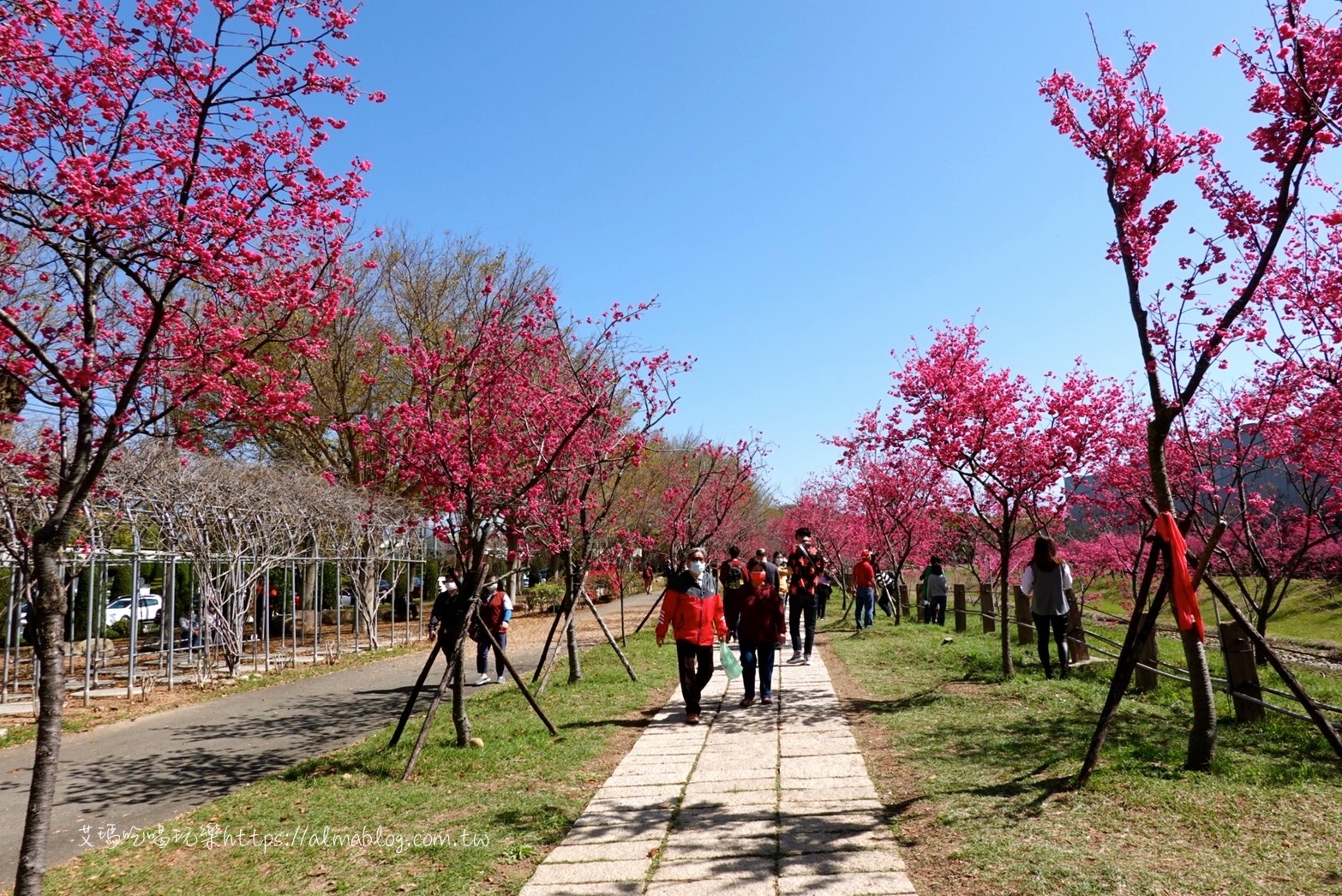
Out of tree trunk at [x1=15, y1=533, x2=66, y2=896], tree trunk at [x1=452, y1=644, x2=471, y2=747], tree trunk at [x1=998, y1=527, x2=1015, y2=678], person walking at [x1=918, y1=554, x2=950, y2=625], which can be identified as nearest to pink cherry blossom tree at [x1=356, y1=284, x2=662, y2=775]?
tree trunk at [x1=452, y1=644, x2=471, y2=747]

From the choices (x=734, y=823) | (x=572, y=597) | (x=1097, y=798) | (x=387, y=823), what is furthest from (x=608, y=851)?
(x=572, y=597)

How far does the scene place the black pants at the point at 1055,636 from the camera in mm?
9469

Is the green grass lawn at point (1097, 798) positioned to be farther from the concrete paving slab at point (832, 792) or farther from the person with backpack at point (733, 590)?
the person with backpack at point (733, 590)

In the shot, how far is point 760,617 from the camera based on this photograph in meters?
8.54

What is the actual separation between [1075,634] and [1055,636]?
530 mm

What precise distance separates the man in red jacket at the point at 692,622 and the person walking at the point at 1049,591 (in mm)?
3772

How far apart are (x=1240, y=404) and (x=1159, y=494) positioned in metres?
6.74

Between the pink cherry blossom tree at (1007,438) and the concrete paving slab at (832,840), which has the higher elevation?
the pink cherry blossom tree at (1007,438)

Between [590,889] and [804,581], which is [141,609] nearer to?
[804,581]

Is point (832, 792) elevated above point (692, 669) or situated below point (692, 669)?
below

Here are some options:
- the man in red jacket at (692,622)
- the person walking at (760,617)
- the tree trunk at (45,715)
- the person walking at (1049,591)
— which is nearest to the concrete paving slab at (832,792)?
the man in red jacket at (692,622)

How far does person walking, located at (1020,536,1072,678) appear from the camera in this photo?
9.38 meters

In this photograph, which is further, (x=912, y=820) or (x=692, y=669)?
(x=692, y=669)

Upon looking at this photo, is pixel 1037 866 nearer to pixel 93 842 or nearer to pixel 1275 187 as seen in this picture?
pixel 1275 187
